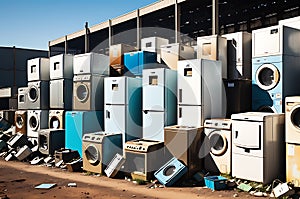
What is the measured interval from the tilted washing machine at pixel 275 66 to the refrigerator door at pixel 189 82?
126 centimetres

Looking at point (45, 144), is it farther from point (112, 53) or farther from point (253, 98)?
point (253, 98)

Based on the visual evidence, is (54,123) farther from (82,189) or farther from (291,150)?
(291,150)

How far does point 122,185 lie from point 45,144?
3324 millimetres

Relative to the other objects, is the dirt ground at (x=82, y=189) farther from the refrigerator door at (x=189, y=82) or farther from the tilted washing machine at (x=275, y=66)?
the tilted washing machine at (x=275, y=66)

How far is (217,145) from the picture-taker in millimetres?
5668

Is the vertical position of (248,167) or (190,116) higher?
(190,116)

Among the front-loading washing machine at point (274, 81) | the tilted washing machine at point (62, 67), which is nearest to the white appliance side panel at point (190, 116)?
the front-loading washing machine at point (274, 81)

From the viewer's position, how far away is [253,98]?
20.6 feet

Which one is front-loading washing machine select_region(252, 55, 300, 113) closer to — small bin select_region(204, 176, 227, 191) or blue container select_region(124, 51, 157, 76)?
small bin select_region(204, 176, 227, 191)

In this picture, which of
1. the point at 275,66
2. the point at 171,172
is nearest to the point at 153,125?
the point at 171,172

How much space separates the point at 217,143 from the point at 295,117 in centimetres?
146

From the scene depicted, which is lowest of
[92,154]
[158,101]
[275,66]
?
[92,154]

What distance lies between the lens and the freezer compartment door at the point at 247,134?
4.80 m

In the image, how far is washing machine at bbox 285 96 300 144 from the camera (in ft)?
15.4
